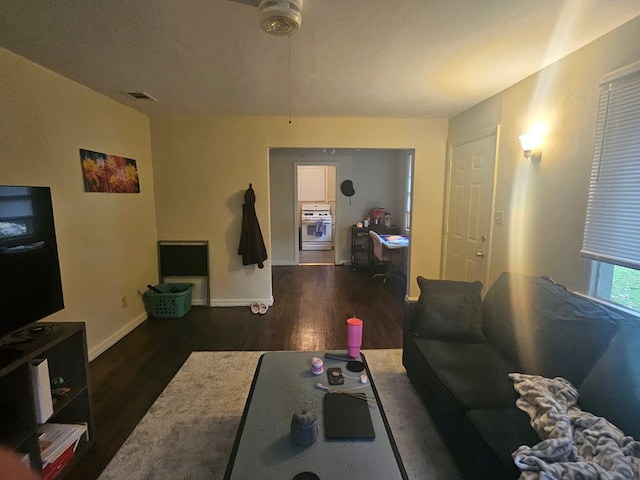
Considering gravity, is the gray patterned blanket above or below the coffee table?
above

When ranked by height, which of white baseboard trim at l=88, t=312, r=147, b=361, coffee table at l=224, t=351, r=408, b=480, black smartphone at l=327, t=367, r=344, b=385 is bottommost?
white baseboard trim at l=88, t=312, r=147, b=361

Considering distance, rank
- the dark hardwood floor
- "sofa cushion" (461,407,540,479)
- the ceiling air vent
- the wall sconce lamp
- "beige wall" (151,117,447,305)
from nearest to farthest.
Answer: "sofa cushion" (461,407,540,479) < the dark hardwood floor < the wall sconce lamp < the ceiling air vent < "beige wall" (151,117,447,305)

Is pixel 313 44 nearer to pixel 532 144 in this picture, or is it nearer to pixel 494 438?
pixel 532 144

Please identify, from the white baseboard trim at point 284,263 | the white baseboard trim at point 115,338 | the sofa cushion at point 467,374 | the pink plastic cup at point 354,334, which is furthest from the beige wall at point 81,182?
the white baseboard trim at point 284,263

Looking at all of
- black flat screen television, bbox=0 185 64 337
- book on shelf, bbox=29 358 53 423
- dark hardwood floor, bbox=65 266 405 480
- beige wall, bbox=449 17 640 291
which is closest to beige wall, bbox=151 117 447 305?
dark hardwood floor, bbox=65 266 405 480

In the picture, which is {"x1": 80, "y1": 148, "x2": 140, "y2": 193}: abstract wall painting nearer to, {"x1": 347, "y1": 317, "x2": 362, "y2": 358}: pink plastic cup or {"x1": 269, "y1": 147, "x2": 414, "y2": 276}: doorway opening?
{"x1": 347, "y1": 317, "x2": 362, "y2": 358}: pink plastic cup

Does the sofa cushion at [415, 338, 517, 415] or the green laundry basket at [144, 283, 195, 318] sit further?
the green laundry basket at [144, 283, 195, 318]

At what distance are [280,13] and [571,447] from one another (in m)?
2.20

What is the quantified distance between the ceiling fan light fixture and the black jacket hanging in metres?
2.51

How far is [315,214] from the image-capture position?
26.5 feet

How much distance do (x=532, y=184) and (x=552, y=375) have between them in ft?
4.83

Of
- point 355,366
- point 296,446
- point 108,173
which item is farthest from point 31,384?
point 108,173

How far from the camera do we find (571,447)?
1.27 metres

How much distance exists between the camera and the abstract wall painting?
2.78 meters
